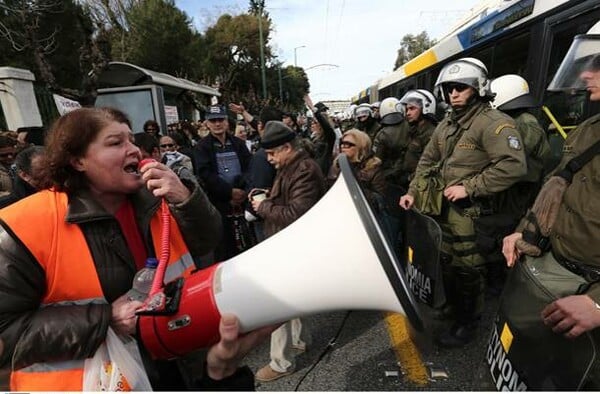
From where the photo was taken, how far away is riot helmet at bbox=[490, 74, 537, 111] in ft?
11.4

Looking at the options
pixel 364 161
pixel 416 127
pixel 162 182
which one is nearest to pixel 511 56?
pixel 416 127

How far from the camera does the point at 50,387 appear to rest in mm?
1216

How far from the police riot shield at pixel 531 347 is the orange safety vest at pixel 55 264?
145 centimetres

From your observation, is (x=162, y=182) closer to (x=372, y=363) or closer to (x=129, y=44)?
(x=372, y=363)

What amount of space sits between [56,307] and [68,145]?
0.56 m

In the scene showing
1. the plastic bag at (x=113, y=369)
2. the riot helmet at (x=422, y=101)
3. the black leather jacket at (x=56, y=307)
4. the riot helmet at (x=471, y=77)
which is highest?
the riot helmet at (x=471, y=77)

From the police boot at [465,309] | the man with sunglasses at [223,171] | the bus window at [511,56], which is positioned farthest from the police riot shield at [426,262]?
the bus window at [511,56]

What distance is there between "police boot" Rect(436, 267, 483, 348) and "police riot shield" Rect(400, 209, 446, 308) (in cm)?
63

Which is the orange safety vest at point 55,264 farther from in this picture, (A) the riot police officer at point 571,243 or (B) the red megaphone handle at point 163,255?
(A) the riot police officer at point 571,243

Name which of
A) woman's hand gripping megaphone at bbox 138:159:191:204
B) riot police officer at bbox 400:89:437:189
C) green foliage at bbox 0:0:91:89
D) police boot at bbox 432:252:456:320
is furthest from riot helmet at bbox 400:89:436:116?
green foliage at bbox 0:0:91:89

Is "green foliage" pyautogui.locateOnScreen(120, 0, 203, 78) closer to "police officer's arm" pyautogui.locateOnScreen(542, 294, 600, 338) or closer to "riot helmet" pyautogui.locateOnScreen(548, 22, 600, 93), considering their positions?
"riot helmet" pyautogui.locateOnScreen(548, 22, 600, 93)

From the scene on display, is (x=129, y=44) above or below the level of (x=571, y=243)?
above

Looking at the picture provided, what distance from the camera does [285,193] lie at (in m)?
2.66

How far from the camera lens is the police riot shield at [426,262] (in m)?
2.33
